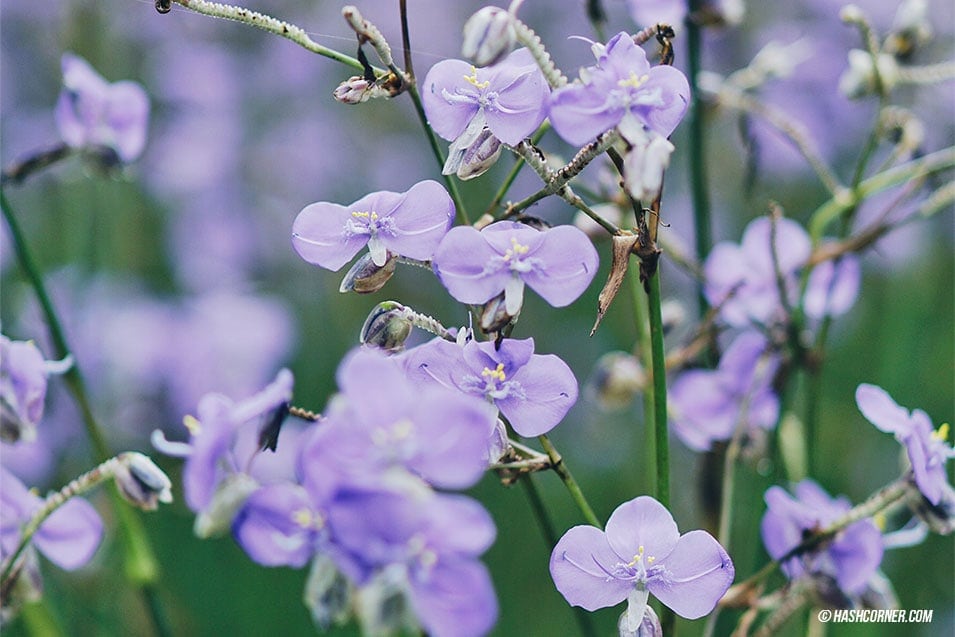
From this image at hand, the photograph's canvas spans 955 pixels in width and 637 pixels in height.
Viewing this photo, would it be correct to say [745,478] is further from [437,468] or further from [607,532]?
[437,468]

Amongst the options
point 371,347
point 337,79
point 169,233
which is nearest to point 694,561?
point 371,347

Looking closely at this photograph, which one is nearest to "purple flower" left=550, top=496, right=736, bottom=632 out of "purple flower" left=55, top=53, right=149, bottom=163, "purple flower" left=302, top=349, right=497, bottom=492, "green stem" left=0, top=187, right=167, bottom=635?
"purple flower" left=302, top=349, right=497, bottom=492

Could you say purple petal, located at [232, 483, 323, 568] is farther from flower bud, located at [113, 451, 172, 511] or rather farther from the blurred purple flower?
the blurred purple flower

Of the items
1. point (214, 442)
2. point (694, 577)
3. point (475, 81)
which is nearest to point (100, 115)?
point (475, 81)

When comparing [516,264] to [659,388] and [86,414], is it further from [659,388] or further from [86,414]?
[86,414]

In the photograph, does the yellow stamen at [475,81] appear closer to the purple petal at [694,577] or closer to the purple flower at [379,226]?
the purple flower at [379,226]

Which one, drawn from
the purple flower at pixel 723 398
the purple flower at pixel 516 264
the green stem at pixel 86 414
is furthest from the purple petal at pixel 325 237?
the purple flower at pixel 723 398
